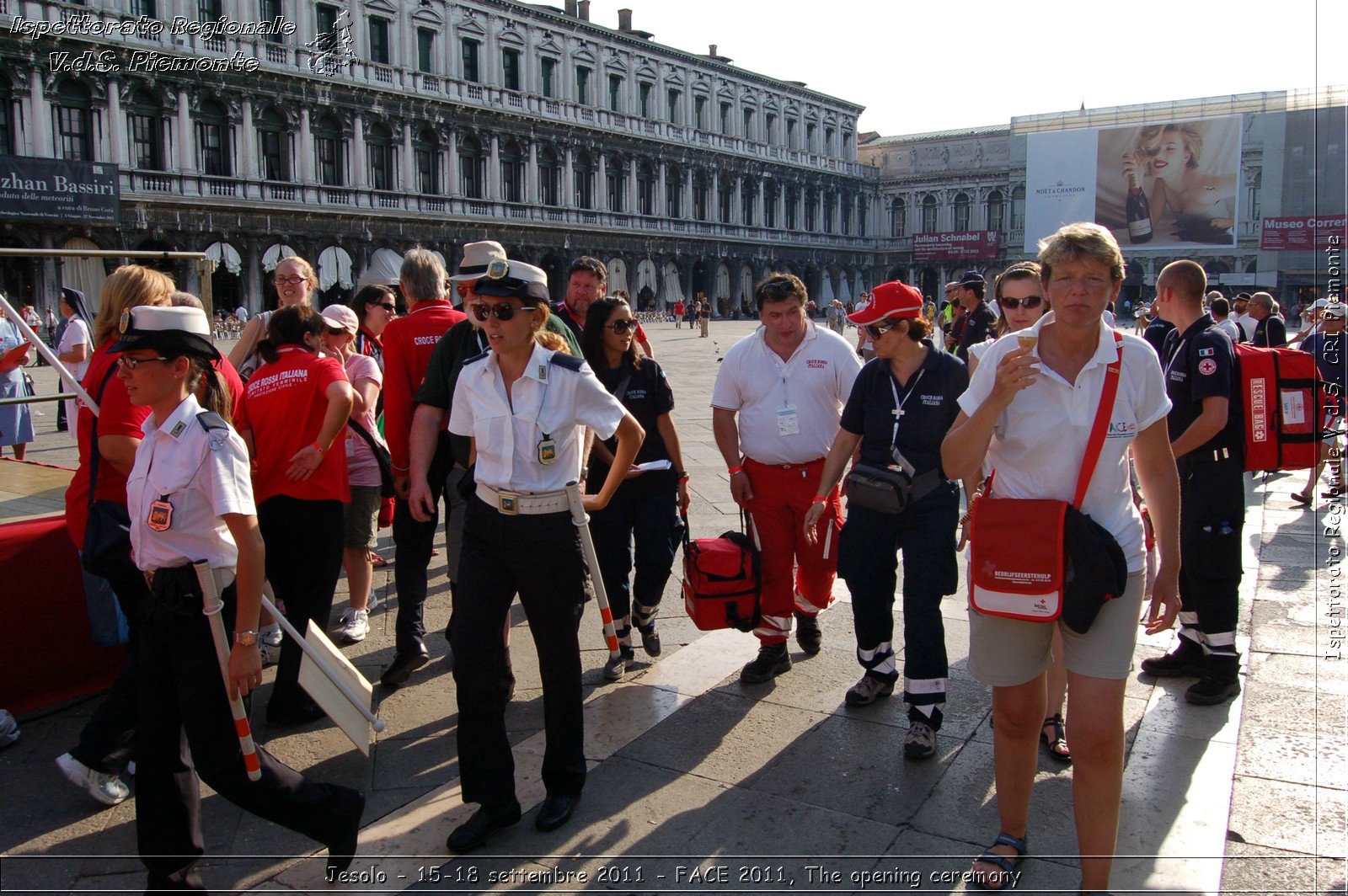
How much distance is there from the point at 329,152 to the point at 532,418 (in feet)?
118

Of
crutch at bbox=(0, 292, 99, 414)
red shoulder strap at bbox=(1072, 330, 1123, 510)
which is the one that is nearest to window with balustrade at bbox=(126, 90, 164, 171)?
Answer: crutch at bbox=(0, 292, 99, 414)

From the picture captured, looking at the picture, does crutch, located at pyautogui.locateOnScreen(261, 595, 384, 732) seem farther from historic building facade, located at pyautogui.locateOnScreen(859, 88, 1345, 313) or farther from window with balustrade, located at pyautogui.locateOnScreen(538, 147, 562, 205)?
window with balustrade, located at pyautogui.locateOnScreen(538, 147, 562, 205)

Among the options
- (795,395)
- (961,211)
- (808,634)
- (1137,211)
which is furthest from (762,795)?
(961,211)

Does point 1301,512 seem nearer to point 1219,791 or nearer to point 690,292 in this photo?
point 1219,791

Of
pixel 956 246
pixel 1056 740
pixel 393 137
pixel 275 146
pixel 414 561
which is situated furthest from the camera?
pixel 956 246

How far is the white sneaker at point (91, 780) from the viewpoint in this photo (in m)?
3.31

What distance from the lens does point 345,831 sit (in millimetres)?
2818

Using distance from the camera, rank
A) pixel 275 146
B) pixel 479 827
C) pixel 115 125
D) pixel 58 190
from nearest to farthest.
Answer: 1. pixel 479 827
2. pixel 58 190
3. pixel 115 125
4. pixel 275 146

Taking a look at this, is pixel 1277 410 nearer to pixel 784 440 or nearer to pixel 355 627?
pixel 784 440

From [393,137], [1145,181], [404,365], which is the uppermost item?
[393,137]

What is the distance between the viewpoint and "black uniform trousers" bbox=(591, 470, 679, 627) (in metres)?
4.43

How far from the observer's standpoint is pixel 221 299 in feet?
107

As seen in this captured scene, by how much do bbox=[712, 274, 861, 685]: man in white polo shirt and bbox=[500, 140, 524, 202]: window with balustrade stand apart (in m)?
38.6

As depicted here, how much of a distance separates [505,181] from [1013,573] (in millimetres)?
41123
